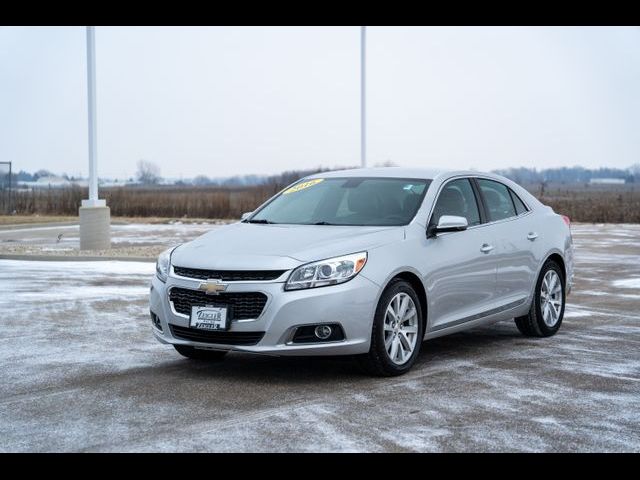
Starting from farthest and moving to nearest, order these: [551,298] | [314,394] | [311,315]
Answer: [551,298] < [311,315] < [314,394]

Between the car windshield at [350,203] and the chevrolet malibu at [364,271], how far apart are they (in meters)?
0.01

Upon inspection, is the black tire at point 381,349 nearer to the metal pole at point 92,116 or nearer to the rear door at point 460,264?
the rear door at point 460,264

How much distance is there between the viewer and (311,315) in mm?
7719

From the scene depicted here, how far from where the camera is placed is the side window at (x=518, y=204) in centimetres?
1031

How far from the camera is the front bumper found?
7715mm

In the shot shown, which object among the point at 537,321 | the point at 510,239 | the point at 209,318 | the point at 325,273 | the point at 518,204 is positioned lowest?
the point at 537,321

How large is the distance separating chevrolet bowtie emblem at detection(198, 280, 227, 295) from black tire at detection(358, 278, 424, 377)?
3.83 ft

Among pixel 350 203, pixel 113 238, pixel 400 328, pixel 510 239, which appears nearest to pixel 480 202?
pixel 510 239

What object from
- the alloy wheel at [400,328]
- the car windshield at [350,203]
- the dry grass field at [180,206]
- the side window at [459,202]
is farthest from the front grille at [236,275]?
the dry grass field at [180,206]

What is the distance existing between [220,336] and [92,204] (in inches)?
546

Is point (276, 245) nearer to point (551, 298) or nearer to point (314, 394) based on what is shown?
point (314, 394)

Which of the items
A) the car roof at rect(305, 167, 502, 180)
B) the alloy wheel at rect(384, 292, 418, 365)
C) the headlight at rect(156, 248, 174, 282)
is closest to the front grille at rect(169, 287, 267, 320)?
the headlight at rect(156, 248, 174, 282)
